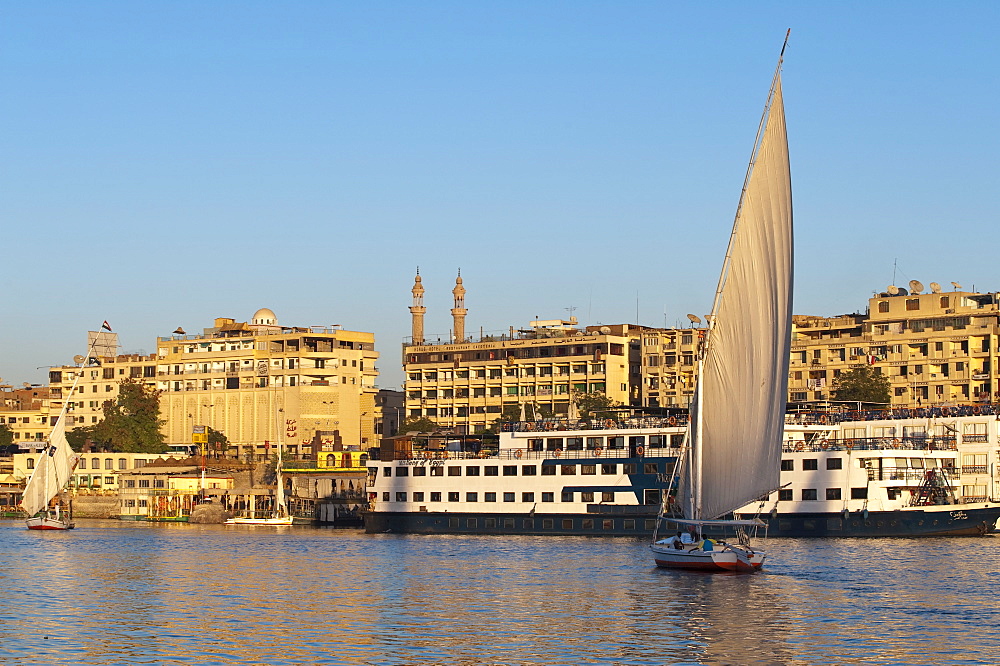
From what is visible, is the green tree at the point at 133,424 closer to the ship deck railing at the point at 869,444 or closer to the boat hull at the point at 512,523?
the boat hull at the point at 512,523

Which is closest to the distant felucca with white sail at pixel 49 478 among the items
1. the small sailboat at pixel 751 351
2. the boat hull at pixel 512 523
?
→ the boat hull at pixel 512 523

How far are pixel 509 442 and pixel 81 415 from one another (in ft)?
310

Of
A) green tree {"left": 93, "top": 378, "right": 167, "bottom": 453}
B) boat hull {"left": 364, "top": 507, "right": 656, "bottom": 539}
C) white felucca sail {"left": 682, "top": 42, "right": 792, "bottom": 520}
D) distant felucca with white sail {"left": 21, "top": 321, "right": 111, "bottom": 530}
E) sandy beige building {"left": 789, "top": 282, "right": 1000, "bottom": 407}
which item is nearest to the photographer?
white felucca sail {"left": 682, "top": 42, "right": 792, "bottom": 520}

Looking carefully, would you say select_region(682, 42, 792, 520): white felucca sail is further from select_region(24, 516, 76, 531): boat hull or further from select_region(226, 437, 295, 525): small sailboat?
select_region(226, 437, 295, 525): small sailboat

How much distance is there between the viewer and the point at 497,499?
8794cm

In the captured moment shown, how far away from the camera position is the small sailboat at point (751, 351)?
173 ft

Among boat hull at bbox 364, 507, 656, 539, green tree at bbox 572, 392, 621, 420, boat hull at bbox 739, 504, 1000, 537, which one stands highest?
green tree at bbox 572, 392, 621, 420

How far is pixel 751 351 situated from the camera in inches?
2111

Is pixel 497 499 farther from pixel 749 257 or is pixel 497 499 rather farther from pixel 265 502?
pixel 265 502

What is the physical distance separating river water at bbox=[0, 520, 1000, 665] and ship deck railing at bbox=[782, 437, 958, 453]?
22.8ft

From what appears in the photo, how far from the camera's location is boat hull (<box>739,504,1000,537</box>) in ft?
252

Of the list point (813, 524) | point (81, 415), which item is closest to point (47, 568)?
point (813, 524)

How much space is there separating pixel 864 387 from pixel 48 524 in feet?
200

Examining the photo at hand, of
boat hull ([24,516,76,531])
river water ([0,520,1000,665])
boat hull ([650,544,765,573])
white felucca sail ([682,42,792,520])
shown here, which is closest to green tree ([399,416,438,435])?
boat hull ([24,516,76,531])
